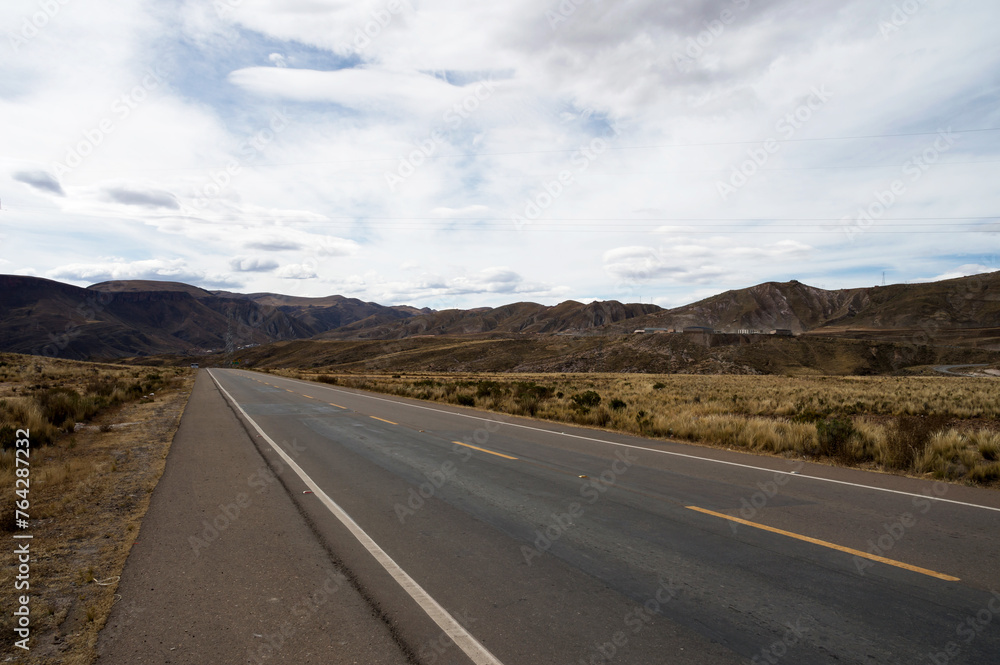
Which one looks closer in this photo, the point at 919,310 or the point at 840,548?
the point at 840,548

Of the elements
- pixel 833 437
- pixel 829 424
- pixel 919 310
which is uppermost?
pixel 919 310

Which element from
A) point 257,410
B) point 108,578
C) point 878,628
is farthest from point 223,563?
point 257,410

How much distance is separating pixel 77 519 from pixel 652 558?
710 centimetres

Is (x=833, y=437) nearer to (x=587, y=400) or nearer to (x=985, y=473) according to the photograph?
(x=985, y=473)

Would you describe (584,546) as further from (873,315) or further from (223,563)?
(873,315)

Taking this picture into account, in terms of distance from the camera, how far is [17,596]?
14.7 feet

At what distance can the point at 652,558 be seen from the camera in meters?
5.25

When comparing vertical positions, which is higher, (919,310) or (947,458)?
(919,310)

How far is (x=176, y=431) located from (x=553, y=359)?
271ft

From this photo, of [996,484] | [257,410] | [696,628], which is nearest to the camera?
[696,628]
